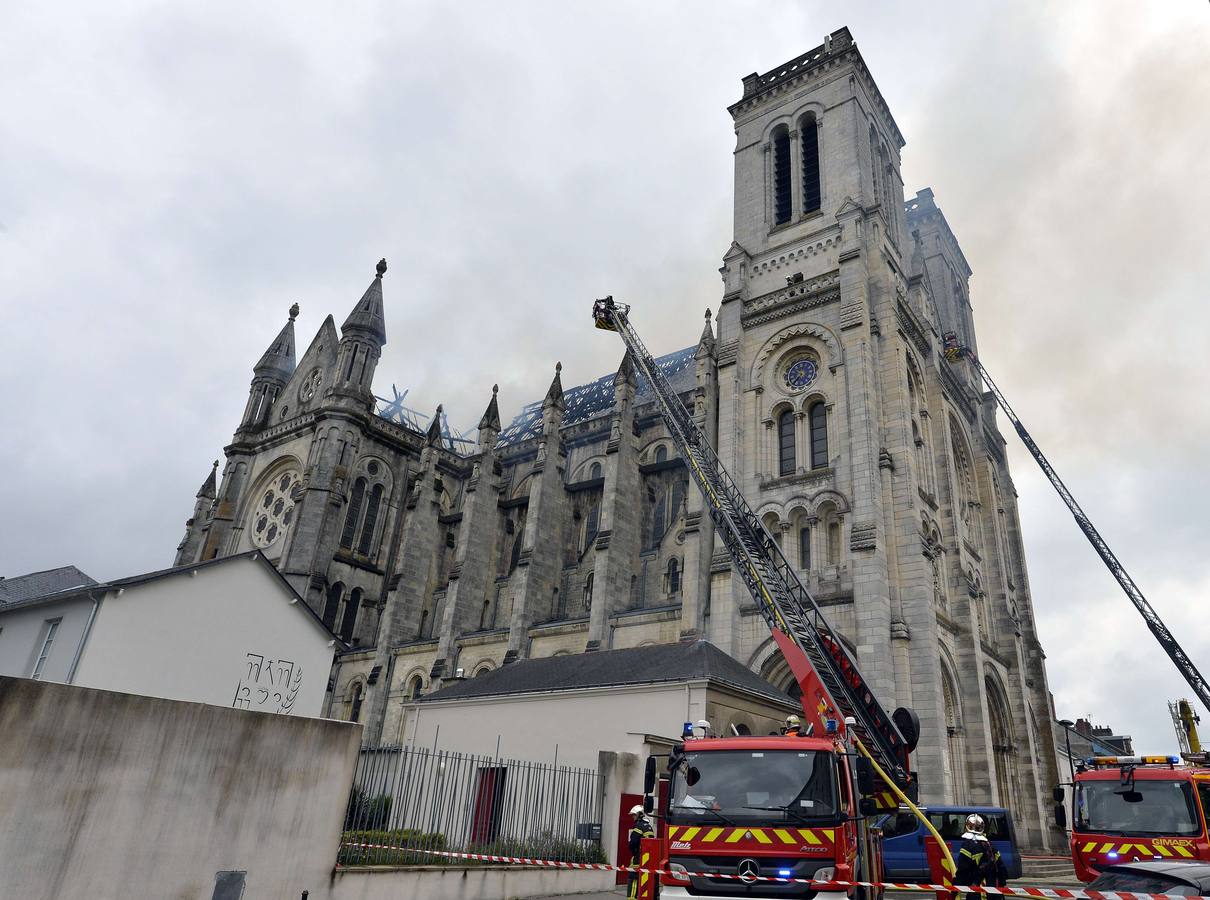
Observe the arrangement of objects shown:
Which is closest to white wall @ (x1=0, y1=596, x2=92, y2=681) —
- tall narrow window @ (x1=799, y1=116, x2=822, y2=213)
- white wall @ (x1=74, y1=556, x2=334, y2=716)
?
white wall @ (x1=74, y1=556, x2=334, y2=716)

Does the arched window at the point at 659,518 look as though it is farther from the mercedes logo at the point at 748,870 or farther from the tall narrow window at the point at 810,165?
the mercedes logo at the point at 748,870

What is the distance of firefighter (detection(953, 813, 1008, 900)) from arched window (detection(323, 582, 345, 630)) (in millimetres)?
36613

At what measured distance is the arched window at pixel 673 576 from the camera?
32156 millimetres

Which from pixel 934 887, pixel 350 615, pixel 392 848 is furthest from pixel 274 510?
pixel 934 887

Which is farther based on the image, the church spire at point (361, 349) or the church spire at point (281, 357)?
the church spire at point (281, 357)

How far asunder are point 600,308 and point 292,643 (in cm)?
1857

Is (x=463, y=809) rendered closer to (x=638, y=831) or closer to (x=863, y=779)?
(x=638, y=831)

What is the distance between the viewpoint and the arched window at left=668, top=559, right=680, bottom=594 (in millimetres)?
32156

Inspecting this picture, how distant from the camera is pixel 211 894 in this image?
844 cm

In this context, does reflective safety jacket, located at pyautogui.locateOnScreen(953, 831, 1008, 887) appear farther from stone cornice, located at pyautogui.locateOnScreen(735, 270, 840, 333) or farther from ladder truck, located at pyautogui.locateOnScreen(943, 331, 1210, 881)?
stone cornice, located at pyautogui.locateOnScreen(735, 270, 840, 333)

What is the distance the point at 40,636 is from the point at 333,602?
24.1m

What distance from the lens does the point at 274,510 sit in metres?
45.0

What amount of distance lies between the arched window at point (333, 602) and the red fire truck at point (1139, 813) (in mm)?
35411

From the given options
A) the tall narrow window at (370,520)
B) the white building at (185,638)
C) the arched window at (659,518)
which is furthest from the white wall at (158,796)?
the tall narrow window at (370,520)
